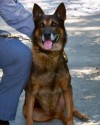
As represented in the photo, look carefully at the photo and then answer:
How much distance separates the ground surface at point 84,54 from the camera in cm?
617

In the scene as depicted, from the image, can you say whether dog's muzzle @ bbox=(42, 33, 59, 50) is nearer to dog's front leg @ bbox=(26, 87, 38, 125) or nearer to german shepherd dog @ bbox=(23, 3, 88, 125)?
german shepherd dog @ bbox=(23, 3, 88, 125)

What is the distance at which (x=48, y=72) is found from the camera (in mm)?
5488

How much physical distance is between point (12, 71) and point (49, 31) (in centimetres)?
57

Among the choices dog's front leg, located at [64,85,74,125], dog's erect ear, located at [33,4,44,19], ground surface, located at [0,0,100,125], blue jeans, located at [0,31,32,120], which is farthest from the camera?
ground surface, located at [0,0,100,125]

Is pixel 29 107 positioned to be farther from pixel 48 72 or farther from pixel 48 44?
pixel 48 44

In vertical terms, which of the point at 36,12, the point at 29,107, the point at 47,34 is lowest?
the point at 29,107

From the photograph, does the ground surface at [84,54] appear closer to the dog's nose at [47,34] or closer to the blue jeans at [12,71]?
the blue jeans at [12,71]

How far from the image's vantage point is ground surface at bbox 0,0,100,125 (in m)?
6.17

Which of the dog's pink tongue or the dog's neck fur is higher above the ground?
the dog's pink tongue

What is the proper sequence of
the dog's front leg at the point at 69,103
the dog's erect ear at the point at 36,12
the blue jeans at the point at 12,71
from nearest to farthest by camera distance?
the blue jeans at the point at 12,71, the dog's erect ear at the point at 36,12, the dog's front leg at the point at 69,103

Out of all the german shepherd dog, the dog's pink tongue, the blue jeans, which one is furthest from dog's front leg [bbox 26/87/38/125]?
the dog's pink tongue

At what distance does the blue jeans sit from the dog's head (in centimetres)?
20

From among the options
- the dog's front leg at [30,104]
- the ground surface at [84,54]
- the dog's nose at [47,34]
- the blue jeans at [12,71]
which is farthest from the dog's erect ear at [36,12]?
the ground surface at [84,54]

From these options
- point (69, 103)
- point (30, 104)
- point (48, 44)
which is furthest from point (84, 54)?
point (48, 44)
